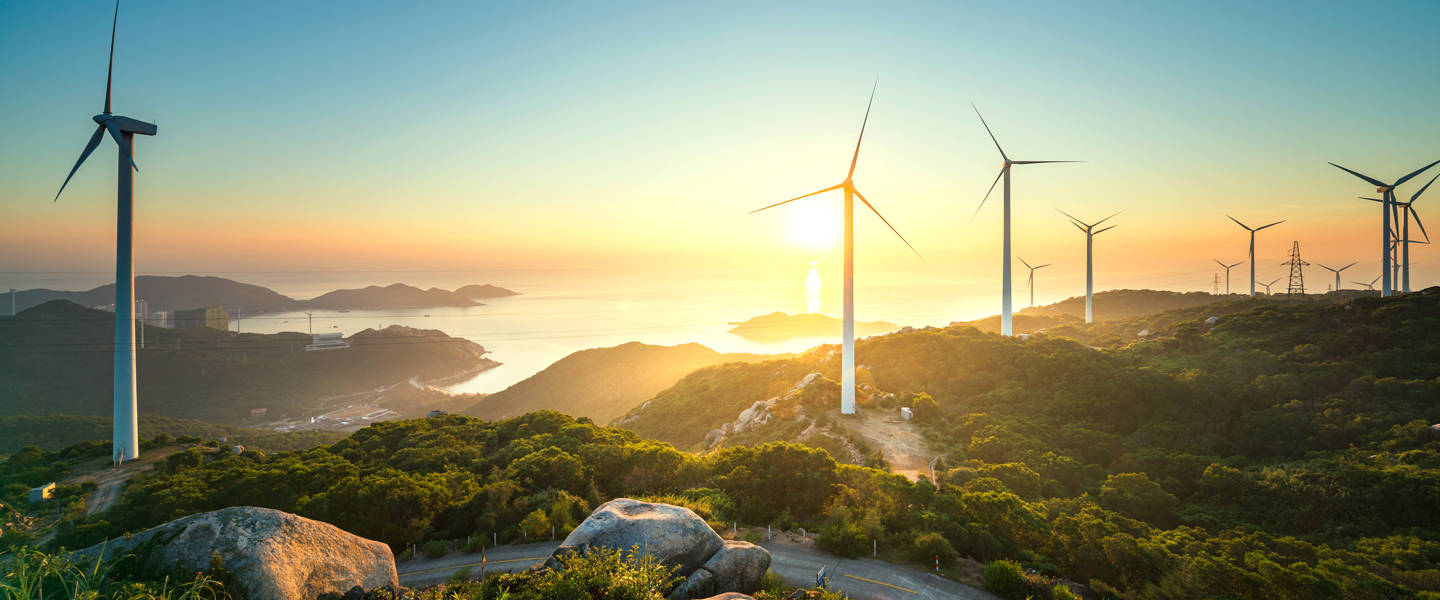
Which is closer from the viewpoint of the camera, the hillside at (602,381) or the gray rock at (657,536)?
the gray rock at (657,536)

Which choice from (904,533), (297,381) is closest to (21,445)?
(297,381)

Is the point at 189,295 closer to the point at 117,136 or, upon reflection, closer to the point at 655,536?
the point at 117,136

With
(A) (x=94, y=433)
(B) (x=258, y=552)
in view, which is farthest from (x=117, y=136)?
(A) (x=94, y=433)

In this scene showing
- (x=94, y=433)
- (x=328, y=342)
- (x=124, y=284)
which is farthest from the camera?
(x=328, y=342)

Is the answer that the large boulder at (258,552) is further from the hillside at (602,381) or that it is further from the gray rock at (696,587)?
the hillside at (602,381)

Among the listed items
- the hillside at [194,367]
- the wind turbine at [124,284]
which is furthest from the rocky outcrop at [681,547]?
the hillside at [194,367]

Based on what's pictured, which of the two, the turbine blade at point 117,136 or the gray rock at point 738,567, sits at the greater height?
the turbine blade at point 117,136

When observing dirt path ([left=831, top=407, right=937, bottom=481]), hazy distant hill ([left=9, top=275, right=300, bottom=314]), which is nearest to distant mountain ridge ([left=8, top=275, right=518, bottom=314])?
hazy distant hill ([left=9, top=275, right=300, bottom=314])
